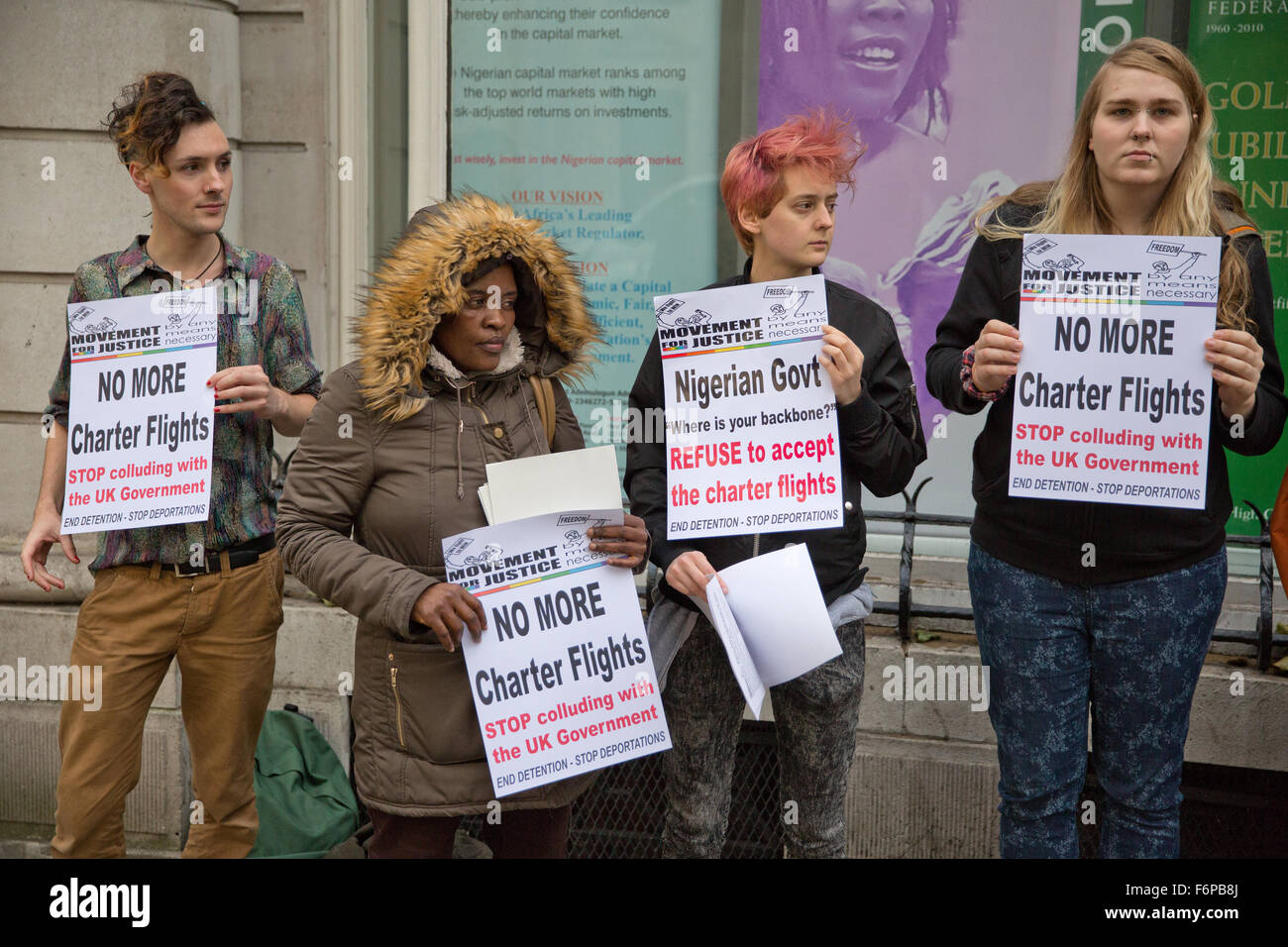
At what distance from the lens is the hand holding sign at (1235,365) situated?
2920 millimetres

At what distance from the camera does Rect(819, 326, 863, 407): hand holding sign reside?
3.02 m

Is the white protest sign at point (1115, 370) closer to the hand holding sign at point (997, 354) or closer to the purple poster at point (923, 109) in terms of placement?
the hand holding sign at point (997, 354)

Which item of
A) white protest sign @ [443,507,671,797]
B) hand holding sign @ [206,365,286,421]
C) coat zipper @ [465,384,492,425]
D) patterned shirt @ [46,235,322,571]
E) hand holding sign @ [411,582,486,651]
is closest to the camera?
hand holding sign @ [411,582,486,651]

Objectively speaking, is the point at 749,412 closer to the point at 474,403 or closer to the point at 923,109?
the point at 474,403

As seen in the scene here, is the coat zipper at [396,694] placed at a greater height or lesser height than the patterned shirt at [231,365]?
lesser

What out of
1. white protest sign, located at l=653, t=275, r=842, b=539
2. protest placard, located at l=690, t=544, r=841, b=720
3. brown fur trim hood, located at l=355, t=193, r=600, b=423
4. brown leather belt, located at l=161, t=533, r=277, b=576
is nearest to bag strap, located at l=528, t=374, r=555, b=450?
brown fur trim hood, located at l=355, t=193, r=600, b=423

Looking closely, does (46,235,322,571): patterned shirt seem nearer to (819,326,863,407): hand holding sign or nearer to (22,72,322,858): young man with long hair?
(22,72,322,858): young man with long hair

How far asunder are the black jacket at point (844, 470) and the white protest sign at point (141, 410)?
1.17m

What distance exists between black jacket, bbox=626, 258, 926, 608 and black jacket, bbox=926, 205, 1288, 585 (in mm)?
118

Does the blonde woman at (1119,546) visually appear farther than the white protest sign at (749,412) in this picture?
No

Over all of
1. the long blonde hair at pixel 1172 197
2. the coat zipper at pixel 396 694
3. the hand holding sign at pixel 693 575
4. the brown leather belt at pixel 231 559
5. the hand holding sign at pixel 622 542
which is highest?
the long blonde hair at pixel 1172 197

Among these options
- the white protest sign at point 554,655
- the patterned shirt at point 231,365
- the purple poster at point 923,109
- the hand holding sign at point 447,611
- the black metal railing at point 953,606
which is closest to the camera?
the hand holding sign at point 447,611

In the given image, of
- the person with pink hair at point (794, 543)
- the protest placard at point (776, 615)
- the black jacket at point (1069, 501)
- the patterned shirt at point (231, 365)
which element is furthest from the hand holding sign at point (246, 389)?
the black jacket at point (1069, 501)
